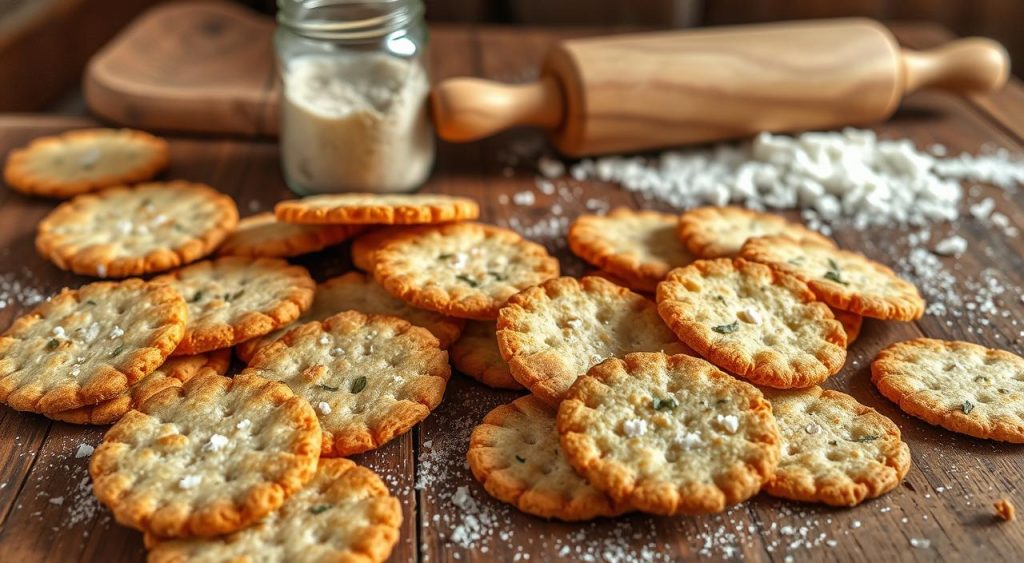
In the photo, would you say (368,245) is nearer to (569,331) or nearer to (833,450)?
(569,331)

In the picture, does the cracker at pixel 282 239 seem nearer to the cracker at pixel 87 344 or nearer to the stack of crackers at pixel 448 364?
the stack of crackers at pixel 448 364

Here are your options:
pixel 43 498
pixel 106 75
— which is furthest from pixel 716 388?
pixel 106 75

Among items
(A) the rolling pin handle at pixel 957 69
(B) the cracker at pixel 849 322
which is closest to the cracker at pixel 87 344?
(B) the cracker at pixel 849 322

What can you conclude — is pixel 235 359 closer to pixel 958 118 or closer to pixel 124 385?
pixel 124 385

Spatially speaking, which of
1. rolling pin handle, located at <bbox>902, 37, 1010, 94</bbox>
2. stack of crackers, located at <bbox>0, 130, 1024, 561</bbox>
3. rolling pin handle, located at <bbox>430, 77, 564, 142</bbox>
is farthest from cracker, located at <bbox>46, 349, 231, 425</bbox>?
rolling pin handle, located at <bbox>902, 37, 1010, 94</bbox>

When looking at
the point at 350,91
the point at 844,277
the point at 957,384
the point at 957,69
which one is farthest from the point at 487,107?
the point at 957,69

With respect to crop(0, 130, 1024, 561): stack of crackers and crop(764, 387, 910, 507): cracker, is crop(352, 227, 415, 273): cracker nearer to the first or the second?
crop(0, 130, 1024, 561): stack of crackers
